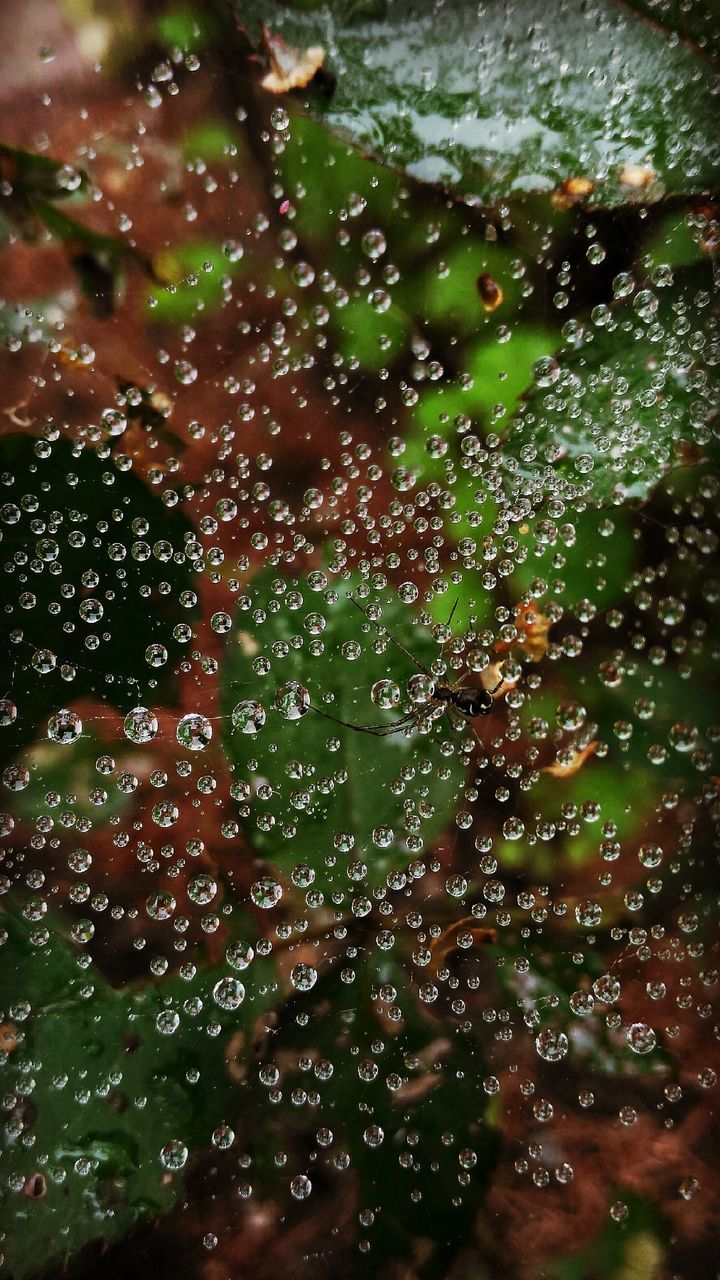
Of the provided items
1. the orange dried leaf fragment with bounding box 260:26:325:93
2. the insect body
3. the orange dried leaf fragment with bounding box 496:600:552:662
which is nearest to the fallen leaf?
the orange dried leaf fragment with bounding box 260:26:325:93

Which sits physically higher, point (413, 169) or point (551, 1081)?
point (413, 169)

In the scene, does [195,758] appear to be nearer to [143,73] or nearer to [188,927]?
[188,927]

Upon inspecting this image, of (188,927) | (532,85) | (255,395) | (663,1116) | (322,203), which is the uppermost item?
(532,85)

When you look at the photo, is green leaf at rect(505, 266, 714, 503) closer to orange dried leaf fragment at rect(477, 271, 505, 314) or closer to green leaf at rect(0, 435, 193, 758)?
orange dried leaf fragment at rect(477, 271, 505, 314)

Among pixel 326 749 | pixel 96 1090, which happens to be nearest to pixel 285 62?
pixel 326 749

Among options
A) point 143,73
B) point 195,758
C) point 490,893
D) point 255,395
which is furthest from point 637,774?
point 143,73

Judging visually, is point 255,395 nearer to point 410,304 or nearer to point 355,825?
point 410,304
